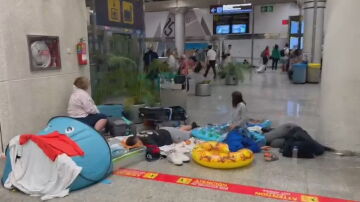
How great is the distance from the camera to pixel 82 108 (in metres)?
4.89

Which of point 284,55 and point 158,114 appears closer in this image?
point 158,114

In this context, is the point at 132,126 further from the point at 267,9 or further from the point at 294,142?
the point at 267,9

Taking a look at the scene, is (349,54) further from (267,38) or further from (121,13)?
(267,38)

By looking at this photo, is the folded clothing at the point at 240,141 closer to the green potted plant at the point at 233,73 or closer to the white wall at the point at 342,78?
the white wall at the point at 342,78

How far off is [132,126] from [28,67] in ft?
6.00

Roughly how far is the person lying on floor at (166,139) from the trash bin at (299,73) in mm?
8410

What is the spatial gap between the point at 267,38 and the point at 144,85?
17.8m

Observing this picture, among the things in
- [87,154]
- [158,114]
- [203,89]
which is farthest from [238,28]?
[87,154]

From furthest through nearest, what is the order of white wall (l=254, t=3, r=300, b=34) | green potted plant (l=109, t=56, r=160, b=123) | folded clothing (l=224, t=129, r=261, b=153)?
white wall (l=254, t=3, r=300, b=34), green potted plant (l=109, t=56, r=160, b=123), folded clothing (l=224, t=129, r=261, b=153)

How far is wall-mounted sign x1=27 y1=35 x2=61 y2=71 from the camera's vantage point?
14.9 ft

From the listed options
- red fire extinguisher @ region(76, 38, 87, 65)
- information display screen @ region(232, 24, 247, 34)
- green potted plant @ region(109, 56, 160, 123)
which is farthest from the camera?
information display screen @ region(232, 24, 247, 34)

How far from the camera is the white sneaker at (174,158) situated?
4.04m

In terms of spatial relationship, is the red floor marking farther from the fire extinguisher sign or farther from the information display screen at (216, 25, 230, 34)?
the information display screen at (216, 25, 230, 34)

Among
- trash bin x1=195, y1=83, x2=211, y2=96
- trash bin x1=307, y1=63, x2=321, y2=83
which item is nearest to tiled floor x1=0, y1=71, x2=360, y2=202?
trash bin x1=195, y1=83, x2=211, y2=96
